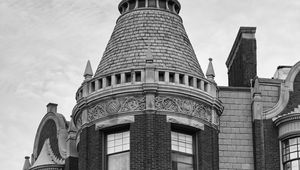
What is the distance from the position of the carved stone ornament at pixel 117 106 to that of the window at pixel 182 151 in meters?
1.86

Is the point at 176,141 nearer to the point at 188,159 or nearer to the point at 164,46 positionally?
the point at 188,159

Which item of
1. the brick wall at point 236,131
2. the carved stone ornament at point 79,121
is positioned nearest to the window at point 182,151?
the brick wall at point 236,131

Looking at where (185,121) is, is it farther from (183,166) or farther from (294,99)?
(294,99)

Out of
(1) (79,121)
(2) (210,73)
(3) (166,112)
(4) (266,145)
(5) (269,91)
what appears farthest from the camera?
(5) (269,91)

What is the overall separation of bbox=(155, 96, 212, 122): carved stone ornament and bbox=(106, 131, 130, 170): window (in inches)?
72.4

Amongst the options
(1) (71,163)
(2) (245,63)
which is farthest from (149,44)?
(1) (71,163)

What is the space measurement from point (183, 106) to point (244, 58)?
21.5ft

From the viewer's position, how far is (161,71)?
1890 inches

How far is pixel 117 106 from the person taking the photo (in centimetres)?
4788

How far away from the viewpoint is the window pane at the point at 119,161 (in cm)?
4697

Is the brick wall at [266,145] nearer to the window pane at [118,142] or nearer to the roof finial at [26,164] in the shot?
the window pane at [118,142]

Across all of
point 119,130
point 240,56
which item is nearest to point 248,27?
point 240,56

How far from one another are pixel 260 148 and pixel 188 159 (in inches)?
134

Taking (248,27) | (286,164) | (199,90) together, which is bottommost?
(286,164)
